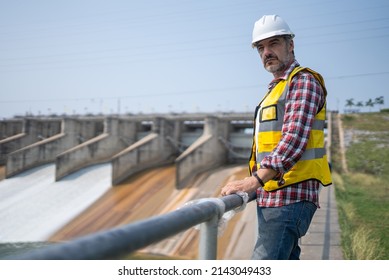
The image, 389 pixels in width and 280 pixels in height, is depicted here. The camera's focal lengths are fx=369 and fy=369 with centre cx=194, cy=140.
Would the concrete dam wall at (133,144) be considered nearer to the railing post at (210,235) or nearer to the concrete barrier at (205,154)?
the concrete barrier at (205,154)

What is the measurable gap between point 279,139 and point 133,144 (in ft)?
60.5

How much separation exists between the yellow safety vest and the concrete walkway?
2039mm

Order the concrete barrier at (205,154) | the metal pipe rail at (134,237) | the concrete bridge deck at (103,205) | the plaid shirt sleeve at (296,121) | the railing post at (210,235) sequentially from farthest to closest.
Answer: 1. the concrete barrier at (205,154)
2. the concrete bridge deck at (103,205)
3. the plaid shirt sleeve at (296,121)
4. the railing post at (210,235)
5. the metal pipe rail at (134,237)

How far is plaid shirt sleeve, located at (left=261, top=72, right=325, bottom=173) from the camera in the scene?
160 centimetres

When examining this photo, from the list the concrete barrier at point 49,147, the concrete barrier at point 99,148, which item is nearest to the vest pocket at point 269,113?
the concrete barrier at point 99,148

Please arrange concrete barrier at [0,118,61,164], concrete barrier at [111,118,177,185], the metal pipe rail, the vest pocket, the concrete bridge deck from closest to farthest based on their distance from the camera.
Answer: the metal pipe rail, the vest pocket, the concrete bridge deck, concrete barrier at [111,118,177,185], concrete barrier at [0,118,61,164]

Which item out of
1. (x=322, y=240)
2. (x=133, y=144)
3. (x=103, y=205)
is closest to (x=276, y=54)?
(x=322, y=240)

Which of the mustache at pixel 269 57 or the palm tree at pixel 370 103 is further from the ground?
the palm tree at pixel 370 103

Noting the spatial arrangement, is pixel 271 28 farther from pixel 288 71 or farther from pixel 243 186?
pixel 243 186

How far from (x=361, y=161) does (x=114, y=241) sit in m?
14.4

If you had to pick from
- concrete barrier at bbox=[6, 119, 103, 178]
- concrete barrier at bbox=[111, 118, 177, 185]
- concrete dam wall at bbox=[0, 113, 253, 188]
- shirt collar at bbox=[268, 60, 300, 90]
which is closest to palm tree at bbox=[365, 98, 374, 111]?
concrete dam wall at bbox=[0, 113, 253, 188]

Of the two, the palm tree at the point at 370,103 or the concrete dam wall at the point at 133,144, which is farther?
the palm tree at the point at 370,103

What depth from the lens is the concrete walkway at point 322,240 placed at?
3631mm

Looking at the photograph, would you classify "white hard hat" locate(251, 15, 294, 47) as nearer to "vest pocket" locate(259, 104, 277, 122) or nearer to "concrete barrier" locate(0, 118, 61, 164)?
"vest pocket" locate(259, 104, 277, 122)
